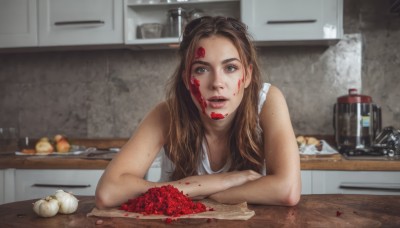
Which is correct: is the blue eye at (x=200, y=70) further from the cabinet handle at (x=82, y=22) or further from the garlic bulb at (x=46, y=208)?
the cabinet handle at (x=82, y=22)

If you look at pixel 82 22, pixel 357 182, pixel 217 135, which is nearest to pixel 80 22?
pixel 82 22

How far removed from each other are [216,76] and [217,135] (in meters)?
0.32

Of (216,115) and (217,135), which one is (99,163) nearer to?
(217,135)

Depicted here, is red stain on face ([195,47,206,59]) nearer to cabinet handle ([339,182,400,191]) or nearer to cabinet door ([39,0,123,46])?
cabinet handle ([339,182,400,191])

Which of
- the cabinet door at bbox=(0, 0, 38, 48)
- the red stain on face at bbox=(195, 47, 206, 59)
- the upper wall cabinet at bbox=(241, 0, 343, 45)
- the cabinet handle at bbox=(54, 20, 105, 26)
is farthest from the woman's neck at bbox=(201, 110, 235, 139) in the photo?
the cabinet door at bbox=(0, 0, 38, 48)

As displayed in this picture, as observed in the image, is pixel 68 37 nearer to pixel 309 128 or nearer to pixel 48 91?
pixel 48 91

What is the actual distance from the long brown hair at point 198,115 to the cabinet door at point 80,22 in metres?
1.09

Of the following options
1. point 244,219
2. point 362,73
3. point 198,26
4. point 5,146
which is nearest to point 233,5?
point 362,73

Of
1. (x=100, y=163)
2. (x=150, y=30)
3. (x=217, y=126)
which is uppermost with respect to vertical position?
(x=150, y=30)

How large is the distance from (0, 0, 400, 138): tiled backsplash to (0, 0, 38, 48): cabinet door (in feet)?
1.10

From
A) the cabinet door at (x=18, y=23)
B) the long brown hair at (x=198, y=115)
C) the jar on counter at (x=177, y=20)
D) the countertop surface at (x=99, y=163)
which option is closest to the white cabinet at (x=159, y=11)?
the jar on counter at (x=177, y=20)

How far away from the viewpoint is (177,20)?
98.6 inches

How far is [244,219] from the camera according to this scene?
1004 millimetres

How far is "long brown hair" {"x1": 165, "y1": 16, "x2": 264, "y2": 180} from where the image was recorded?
1426 mm
